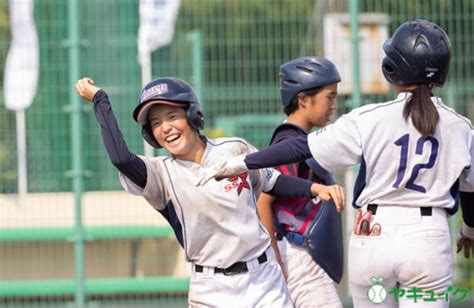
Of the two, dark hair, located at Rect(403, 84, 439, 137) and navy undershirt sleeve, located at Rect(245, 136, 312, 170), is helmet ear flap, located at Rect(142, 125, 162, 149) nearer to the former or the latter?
navy undershirt sleeve, located at Rect(245, 136, 312, 170)

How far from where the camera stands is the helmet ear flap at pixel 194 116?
5.55 meters

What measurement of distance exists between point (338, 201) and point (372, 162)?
23 cm

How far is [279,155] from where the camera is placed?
5.07 m

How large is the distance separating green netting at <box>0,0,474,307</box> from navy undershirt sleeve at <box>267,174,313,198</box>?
4057 mm

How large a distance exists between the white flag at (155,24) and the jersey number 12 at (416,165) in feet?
17.2

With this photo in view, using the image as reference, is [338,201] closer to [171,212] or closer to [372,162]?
[372,162]

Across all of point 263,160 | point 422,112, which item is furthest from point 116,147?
point 422,112

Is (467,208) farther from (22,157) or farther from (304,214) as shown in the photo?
(22,157)

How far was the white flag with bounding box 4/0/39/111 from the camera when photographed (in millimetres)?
10000

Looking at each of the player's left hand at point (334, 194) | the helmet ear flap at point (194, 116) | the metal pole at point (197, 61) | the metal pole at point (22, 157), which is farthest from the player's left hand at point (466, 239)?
the metal pole at point (22, 157)

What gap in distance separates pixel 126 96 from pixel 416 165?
5472 mm

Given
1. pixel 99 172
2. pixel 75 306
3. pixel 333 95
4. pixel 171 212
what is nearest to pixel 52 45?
pixel 99 172

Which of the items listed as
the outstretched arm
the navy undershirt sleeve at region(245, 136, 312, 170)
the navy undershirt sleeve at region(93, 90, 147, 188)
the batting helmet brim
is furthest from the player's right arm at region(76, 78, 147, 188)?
the navy undershirt sleeve at region(245, 136, 312, 170)

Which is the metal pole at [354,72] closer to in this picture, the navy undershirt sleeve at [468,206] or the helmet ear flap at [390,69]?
the navy undershirt sleeve at [468,206]
